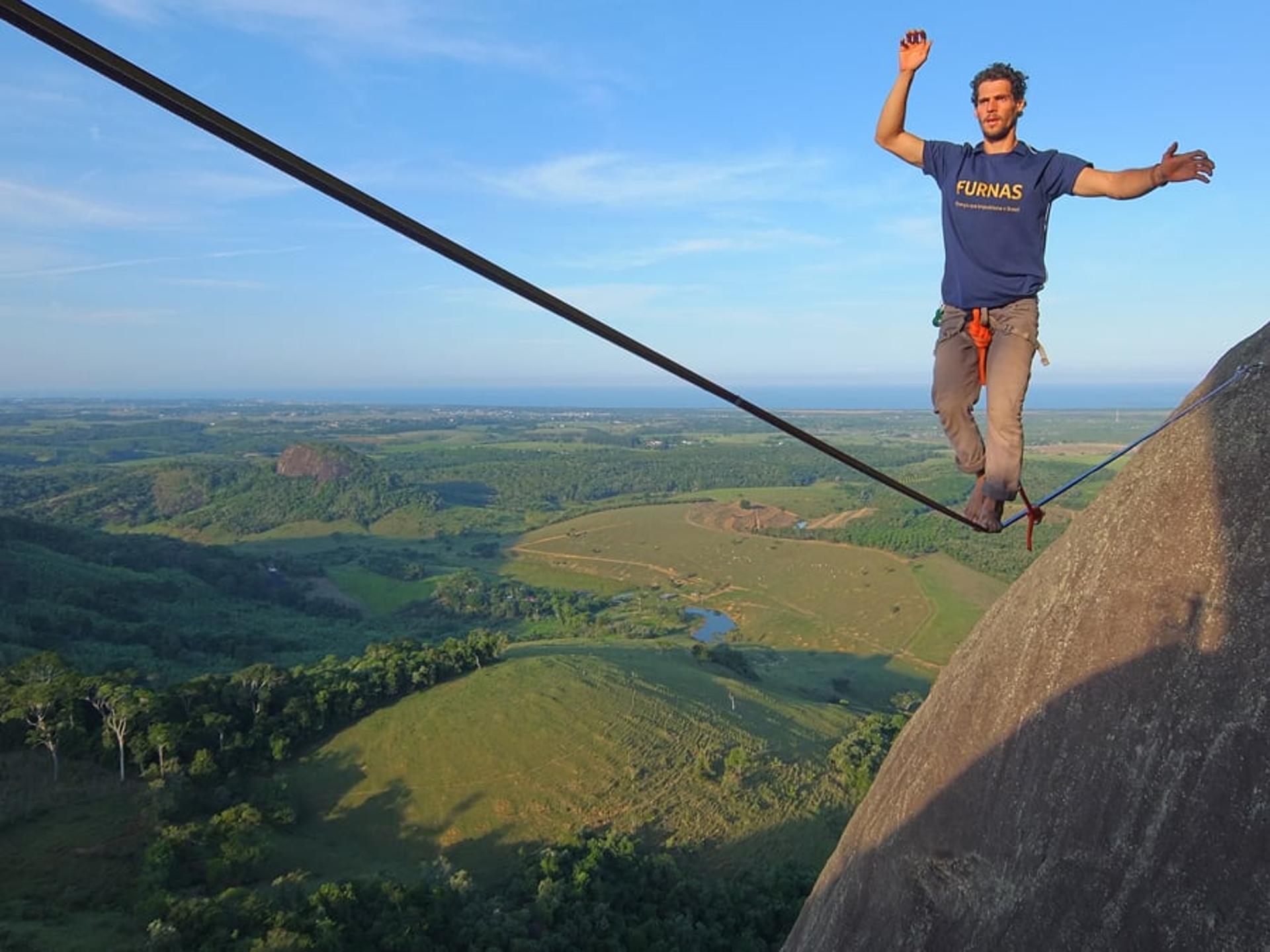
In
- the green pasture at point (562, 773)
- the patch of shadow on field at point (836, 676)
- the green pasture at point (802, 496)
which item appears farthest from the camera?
the green pasture at point (802, 496)

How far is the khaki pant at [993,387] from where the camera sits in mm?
5781

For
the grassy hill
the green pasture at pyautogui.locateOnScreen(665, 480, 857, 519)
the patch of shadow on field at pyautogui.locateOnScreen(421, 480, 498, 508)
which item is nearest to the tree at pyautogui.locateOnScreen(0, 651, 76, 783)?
the grassy hill

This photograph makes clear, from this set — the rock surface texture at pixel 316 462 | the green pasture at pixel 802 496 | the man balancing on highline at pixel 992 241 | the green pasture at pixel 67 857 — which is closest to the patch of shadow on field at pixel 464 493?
the rock surface texture at pixel 316 462

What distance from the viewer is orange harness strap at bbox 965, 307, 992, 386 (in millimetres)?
5871

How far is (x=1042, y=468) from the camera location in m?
120

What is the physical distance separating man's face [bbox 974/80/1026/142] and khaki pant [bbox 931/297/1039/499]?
126 centimetres

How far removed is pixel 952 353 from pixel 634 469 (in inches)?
6634

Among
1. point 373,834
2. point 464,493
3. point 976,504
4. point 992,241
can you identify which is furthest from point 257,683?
point 464,493

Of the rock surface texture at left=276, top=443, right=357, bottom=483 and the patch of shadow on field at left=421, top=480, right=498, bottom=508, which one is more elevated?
the rock surface texture at left=276, top=443, right=357, bottom=483

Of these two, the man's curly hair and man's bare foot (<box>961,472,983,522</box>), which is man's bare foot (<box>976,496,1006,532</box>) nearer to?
man's bare foot (<box>961,472,983,522</box>)

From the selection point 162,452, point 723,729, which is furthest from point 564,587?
point 162,452

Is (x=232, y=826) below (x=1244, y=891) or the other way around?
below

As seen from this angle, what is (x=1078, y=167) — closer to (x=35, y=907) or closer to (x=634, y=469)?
(x=35, y=907)

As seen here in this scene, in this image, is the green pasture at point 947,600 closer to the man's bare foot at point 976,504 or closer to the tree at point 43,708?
the tree at point 43,708
